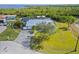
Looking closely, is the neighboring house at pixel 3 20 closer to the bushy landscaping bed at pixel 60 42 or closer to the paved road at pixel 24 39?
the paved road at pixel 24 39

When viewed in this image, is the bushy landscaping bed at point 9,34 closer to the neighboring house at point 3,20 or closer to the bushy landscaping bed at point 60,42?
the neighboring house at point 3,20

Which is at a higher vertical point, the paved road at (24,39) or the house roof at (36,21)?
the house roof at (36,21)

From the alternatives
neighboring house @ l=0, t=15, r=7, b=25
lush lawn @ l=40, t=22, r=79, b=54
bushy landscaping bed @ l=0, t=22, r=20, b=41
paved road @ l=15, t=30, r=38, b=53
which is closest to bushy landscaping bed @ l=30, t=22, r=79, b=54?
lush lawn @ l=40, t=22, r=79, b=54

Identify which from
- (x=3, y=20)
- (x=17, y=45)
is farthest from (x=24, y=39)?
(x=3, y=20)

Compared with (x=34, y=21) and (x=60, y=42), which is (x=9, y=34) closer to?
(x=34, y=21)

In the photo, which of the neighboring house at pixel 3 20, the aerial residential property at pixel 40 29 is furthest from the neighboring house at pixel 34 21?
the neighboring house at pixel 3 20

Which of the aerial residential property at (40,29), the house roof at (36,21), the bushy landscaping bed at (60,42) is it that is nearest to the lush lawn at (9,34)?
the aerial residential property at (40,29)

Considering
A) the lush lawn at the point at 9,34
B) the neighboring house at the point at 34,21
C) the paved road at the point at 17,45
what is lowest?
the paved road at the point at 17,45
